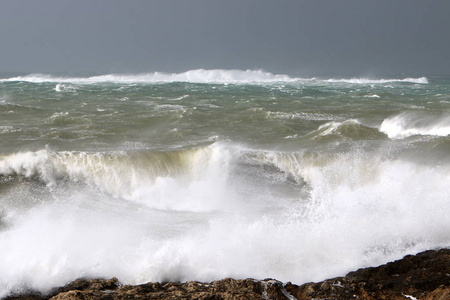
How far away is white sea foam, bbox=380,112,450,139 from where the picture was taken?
50.0 ft

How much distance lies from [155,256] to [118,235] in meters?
1.22

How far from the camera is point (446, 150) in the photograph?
12.4 meters

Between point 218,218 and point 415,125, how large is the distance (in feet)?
34.5

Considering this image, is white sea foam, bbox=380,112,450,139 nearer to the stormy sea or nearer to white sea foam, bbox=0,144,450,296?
the stormy sea

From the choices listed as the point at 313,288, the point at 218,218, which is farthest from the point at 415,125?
the point at 313,288

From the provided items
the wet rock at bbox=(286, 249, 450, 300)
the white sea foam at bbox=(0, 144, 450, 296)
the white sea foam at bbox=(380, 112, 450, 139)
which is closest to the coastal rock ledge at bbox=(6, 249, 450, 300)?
the wet rock at bbox=(286, 249, 450, 300)

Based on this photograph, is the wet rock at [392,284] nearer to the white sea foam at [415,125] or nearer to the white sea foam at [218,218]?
the white sea foam at [218,218]

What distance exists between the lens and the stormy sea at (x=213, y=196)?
730cm

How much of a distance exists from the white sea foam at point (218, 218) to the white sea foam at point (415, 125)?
393 centimetres

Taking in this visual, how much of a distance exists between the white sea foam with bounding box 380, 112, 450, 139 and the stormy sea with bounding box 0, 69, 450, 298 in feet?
0.27

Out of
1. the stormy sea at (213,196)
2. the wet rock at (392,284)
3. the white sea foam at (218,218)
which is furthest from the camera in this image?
the stormy sea at (213,196)

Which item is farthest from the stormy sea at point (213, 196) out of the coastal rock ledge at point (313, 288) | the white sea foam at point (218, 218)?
the coastal rock ledge at point (313, 288)

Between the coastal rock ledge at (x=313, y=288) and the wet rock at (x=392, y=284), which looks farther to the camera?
the wet rock at (x=392, y=284)

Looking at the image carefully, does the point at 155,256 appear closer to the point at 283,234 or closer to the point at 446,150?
the point at 283,234
